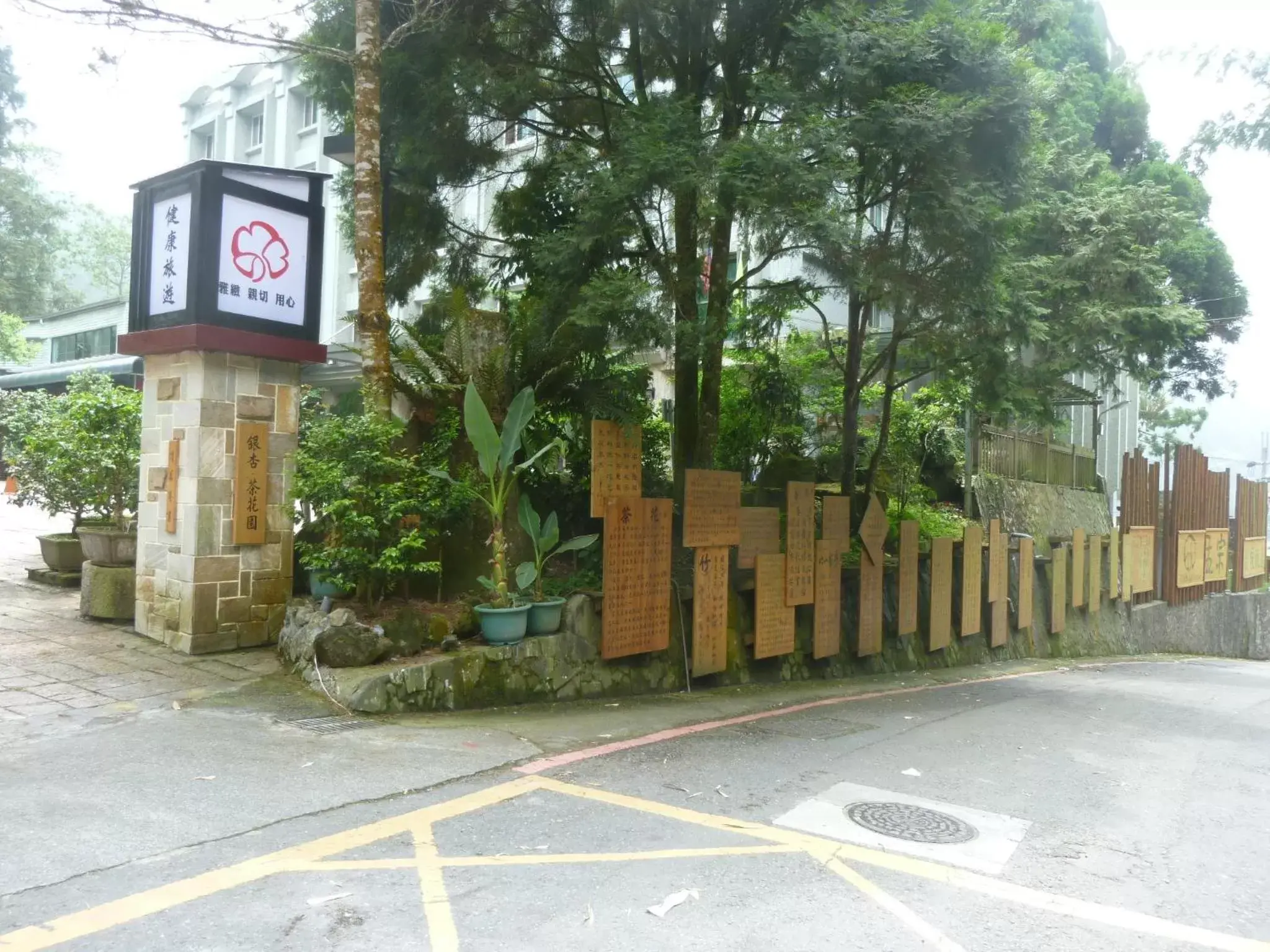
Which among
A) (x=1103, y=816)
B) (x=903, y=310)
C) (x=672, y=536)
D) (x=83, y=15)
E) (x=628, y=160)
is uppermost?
(x=83, y=15)

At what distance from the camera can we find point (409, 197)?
34.2 feet

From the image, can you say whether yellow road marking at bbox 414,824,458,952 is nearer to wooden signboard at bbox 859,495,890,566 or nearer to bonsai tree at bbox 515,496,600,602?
bonsai tree at bbox 515,496,600,602

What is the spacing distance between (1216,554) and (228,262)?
23.6 m

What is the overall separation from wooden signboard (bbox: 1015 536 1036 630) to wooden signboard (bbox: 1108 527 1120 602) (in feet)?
12.8

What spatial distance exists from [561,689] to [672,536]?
7.91 ft

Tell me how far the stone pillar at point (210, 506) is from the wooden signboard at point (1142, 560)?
1626 cm

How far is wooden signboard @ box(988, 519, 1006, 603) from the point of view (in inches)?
558

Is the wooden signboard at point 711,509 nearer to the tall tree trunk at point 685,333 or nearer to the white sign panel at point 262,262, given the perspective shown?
the tall tree trunk at point 685,333

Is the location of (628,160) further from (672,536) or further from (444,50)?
(672,536)

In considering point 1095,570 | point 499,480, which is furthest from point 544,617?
point 1095,570

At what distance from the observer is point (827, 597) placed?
427 inches

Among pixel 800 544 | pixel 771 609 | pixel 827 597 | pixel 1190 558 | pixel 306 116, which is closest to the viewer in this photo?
pixel 771 609

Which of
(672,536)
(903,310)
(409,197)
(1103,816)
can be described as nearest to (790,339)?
(903,310)

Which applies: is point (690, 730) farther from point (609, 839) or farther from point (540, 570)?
point (609, 839)
